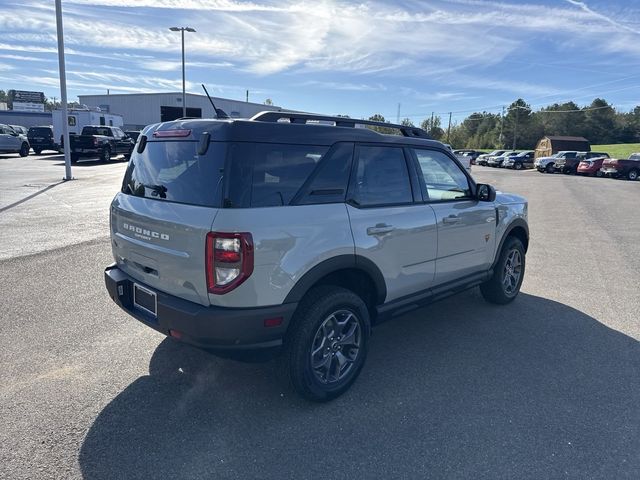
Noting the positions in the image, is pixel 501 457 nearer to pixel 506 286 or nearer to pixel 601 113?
pixel 506 286

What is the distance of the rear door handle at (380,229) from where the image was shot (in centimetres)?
334

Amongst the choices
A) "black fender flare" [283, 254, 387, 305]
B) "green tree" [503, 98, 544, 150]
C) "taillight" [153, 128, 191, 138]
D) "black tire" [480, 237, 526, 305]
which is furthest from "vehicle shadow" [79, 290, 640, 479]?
"green tree" [503, 98, 544, 150]

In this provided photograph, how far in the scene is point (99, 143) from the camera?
24.8 metres

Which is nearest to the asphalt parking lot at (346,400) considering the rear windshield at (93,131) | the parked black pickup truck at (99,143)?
the parked black pickup truck at (99,143)

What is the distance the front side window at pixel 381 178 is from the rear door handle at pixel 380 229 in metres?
0.17

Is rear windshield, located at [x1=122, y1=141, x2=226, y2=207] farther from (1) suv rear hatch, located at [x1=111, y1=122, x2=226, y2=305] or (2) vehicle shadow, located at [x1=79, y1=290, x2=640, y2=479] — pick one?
(2) vehicle shadow, located at [x1=79, y1=290, x2=640, y2=479]

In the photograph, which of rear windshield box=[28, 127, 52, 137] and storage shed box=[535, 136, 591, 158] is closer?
rear windshield box=[28, 127, 52, 137]

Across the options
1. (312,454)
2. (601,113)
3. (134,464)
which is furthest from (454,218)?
(601,113)

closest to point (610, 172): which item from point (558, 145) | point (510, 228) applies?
point (558, 145)

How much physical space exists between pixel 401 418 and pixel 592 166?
→ 3543cm

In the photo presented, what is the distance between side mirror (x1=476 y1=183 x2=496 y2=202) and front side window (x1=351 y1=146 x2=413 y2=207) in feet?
3.33

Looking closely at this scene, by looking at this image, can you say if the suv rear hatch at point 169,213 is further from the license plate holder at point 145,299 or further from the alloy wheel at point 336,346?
the alloy wheel at point 336,346

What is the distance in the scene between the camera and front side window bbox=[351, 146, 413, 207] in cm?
341

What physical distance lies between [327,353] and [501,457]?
124 centimetres
